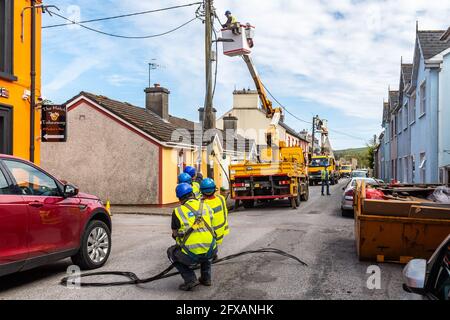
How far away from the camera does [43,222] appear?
6000 mm

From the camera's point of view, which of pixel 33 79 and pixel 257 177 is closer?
pixel 33 79

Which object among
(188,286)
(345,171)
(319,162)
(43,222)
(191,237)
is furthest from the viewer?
(345,171)

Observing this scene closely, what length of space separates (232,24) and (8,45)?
8.20 metres

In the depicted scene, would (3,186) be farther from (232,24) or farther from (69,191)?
(232,24)

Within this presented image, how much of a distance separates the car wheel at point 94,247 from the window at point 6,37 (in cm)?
555

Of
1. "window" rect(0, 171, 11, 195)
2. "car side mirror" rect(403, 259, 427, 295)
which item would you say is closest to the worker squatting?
"window" rect(0, 171, 11, 195)

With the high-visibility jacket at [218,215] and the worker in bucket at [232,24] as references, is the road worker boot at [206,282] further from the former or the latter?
the worker in bucket at [232,24]

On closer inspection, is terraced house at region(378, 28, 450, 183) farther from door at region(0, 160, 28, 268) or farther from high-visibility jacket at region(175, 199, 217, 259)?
door at region(0, 160, 28, 268)

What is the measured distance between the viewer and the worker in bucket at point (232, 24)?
16.7 meters

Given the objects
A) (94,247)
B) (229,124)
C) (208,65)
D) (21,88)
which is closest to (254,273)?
(94,247)

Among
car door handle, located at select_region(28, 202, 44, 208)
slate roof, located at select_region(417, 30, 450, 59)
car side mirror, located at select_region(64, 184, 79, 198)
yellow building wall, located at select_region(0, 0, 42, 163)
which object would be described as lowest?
car door handle, located at select_region(28, 202, 44, 208)

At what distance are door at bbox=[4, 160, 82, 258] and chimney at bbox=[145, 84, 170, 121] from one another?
19.2 meters

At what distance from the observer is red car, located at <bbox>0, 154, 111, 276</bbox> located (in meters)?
5.44
